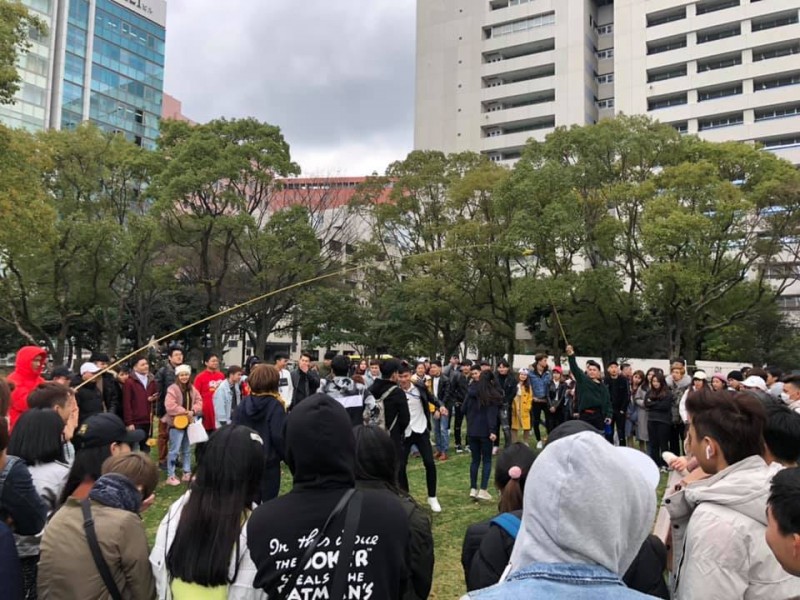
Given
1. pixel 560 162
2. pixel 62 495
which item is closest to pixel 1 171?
pixel 62 495

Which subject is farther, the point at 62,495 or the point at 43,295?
the point at 43,295

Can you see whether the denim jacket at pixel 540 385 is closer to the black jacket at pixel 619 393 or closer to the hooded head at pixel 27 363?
the black jacket at pixel 619 393

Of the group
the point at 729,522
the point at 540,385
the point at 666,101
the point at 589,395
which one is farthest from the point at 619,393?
the point at 666,101

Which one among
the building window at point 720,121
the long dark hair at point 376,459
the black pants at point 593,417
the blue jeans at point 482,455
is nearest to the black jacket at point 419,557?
the long dark hair at point 376,459

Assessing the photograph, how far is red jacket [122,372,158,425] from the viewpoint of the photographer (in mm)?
7801

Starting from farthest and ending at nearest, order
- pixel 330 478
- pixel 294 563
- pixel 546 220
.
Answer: pixel 546 220, pixel 330 478, pixel 294 563

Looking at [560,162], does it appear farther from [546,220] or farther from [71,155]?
[71,155]

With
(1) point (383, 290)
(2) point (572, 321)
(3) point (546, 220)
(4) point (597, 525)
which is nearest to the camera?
(4) point (597, 525)

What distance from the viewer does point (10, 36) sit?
14.2 meters

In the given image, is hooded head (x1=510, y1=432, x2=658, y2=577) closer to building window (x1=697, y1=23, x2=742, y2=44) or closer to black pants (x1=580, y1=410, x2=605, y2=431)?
black pants (x1=580, y1=410, x2=605, y2=431)

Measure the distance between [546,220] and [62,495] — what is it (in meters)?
19.9

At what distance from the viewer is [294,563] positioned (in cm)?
182

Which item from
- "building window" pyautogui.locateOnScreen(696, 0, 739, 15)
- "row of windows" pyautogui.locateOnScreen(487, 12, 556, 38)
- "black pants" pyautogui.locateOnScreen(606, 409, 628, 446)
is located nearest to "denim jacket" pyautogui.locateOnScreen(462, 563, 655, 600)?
"black pants" pyautogui.locateOnScreen(606, 409, 628, 446)

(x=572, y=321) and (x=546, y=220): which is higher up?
(x=546, y=220)
